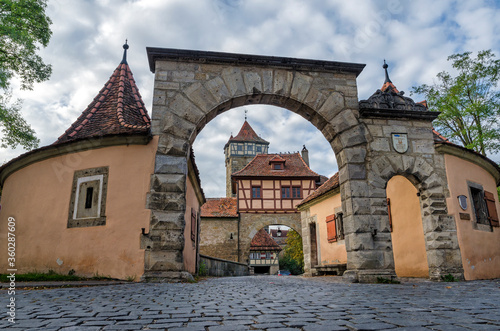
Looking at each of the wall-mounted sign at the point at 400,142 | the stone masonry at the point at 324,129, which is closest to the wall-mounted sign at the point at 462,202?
the stone masonry at the point at 324,129

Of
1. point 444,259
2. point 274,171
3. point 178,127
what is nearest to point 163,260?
point 178,127

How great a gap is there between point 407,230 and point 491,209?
2396 millimetres

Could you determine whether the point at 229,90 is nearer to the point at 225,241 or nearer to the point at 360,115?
the point at 360,115

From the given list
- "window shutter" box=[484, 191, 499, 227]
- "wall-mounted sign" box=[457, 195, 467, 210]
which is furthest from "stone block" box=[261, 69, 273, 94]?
"window shutter" box=[484, 191, 499, 227]

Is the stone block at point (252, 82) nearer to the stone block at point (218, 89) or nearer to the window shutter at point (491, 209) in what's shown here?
the stone block at point (218, 89)

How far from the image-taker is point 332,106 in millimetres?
7914

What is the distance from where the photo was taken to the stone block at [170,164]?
6898 millimetres

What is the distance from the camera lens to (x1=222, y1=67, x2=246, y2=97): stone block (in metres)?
7.73

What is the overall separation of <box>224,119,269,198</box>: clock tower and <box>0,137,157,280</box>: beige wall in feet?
133

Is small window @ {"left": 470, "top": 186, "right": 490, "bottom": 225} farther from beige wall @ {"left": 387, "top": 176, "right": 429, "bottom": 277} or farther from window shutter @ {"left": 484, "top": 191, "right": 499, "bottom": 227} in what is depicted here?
beige wall @ {"left": 387, "top": 176, "right": 429, "bottom": 277}

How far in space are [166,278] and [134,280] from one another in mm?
646

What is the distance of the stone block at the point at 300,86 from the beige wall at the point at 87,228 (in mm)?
3318

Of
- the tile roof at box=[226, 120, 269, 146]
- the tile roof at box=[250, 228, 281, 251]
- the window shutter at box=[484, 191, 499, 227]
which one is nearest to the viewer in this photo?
the window shutter at box=[484, 191, 499, 227]

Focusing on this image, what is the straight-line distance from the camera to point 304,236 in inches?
618
